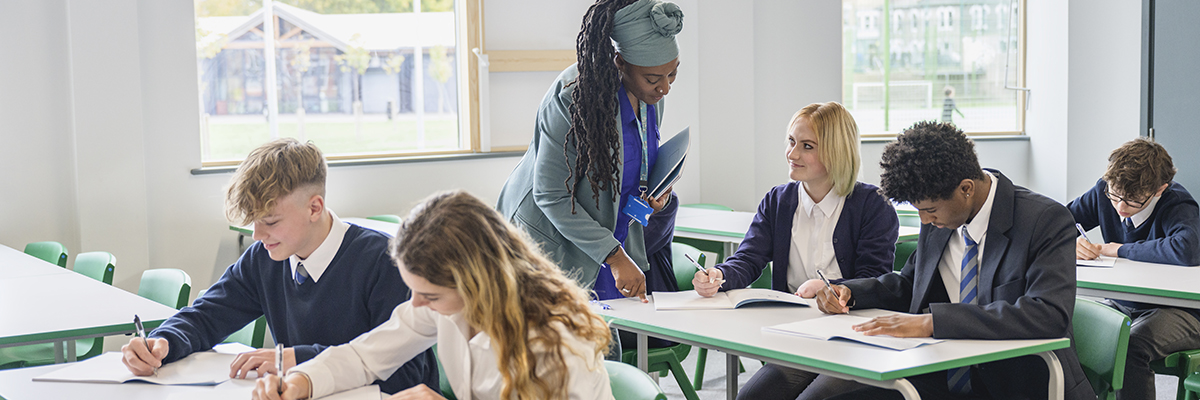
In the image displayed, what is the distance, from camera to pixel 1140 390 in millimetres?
2705

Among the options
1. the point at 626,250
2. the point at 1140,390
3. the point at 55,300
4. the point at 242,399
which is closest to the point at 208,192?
the point at 55,300

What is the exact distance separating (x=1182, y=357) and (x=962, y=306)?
4.30ft

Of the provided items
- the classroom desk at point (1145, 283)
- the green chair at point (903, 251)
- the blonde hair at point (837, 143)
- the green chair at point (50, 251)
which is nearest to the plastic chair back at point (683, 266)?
the blonde hair at point (837, 143)

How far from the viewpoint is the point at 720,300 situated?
2.38m

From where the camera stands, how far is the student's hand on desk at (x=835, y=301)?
7.29 feet

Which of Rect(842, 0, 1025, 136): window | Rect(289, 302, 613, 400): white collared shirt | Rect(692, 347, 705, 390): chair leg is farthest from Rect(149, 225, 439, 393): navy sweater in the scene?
Rect(842, 0, 1025, 136): window

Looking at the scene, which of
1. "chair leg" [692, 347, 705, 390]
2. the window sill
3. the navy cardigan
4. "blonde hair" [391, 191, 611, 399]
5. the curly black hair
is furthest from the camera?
the window sill

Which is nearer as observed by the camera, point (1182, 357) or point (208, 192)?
point (1182, 357)

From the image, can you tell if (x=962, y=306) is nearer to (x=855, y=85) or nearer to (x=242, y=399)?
(x=242, y=399)

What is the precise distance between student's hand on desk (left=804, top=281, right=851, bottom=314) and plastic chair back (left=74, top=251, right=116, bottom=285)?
248 centimetres

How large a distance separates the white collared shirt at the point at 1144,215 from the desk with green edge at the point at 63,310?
3.21 metres

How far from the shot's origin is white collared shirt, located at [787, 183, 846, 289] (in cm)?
Answer: 266

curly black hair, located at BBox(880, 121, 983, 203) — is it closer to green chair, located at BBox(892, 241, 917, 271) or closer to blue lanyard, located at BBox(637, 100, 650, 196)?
blue lanyard, located at BBox(637, 100, 650, 196)

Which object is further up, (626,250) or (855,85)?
(855,85)
